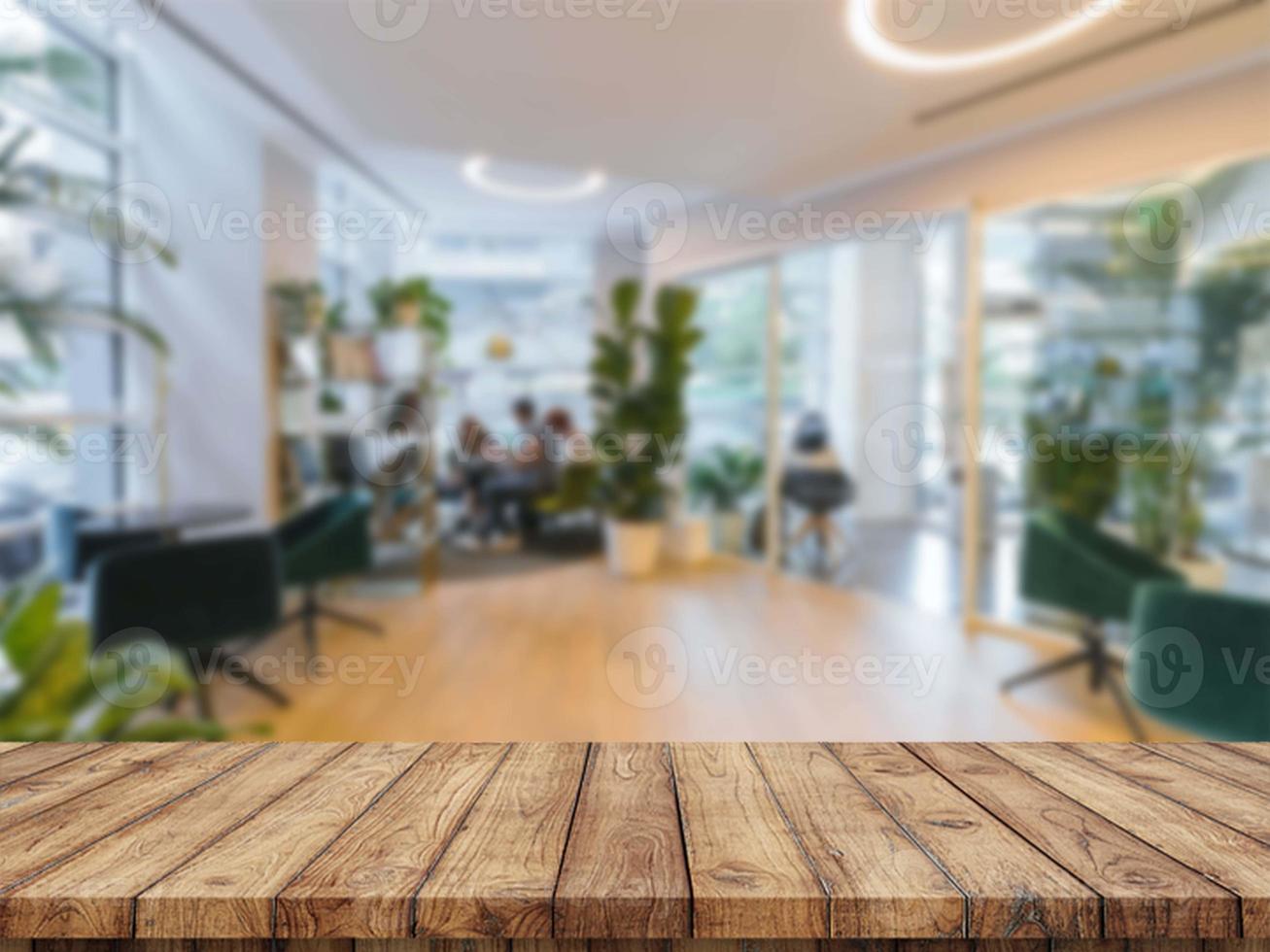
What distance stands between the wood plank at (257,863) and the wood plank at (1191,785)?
0.70 meters

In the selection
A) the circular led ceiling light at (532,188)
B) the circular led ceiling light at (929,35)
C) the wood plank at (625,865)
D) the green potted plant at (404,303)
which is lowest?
the wood plank at (625,865)

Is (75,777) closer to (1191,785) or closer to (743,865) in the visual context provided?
(743,865)

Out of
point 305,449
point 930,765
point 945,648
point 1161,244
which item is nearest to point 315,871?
point 930,765

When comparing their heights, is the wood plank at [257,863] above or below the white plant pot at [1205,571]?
above

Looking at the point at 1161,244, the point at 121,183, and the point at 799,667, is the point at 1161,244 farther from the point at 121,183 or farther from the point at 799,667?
the point at 121,183

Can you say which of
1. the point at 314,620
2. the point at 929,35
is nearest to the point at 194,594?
the point at 314,620

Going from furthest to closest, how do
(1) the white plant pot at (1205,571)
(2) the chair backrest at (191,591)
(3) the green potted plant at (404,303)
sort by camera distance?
(3) the green potted plant at (404,303), (1) the white plant pot at (1205,571), (2) the chair backrest at (191,591)

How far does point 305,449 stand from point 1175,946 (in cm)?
472

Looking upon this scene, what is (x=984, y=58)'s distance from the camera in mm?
2973

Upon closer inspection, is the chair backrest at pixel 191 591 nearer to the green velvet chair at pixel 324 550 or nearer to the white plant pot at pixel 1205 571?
the green velvet chair at pixel 324 550

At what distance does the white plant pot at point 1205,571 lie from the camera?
330 centimetres

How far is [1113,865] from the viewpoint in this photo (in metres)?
0.60

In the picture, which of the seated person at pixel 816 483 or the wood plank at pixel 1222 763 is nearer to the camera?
the wood plank at pixel 1222 763

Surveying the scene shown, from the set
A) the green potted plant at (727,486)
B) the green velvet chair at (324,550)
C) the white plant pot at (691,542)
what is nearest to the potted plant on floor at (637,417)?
the white plant pot at (691,542)
